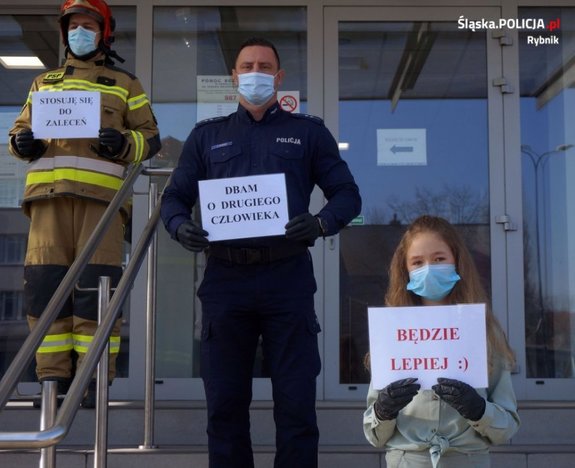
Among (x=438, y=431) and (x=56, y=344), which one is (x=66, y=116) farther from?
(x=438, y=431)

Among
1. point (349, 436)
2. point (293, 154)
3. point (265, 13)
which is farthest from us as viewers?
point (265, 13)

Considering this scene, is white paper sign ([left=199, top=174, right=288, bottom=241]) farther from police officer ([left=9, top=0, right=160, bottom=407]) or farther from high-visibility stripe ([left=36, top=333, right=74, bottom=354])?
high-visibility stripe ([left=36, top=333, right=74, bottom=354])

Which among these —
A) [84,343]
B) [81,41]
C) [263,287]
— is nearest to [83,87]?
[81,41]

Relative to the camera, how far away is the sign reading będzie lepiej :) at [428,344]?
7.49 feet

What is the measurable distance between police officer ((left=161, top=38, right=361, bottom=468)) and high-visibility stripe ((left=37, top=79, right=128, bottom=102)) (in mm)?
892

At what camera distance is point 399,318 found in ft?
7.68

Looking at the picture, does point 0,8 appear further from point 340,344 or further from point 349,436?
point 349,436

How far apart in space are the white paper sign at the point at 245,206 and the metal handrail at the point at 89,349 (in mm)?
525

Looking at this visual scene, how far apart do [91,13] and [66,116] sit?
52 centimetres

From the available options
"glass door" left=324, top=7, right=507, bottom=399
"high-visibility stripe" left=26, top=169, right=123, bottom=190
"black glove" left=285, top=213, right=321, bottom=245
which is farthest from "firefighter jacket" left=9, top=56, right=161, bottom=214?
"glass door" left=324, top=7, right=507, bottom=399

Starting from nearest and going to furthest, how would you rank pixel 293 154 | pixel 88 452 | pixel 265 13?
pixel 293 154 → pixel 88 452 → pixel 265 13

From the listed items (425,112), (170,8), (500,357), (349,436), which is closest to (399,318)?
(500,357)

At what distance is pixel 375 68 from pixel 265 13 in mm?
810

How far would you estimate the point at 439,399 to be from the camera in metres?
2.40
